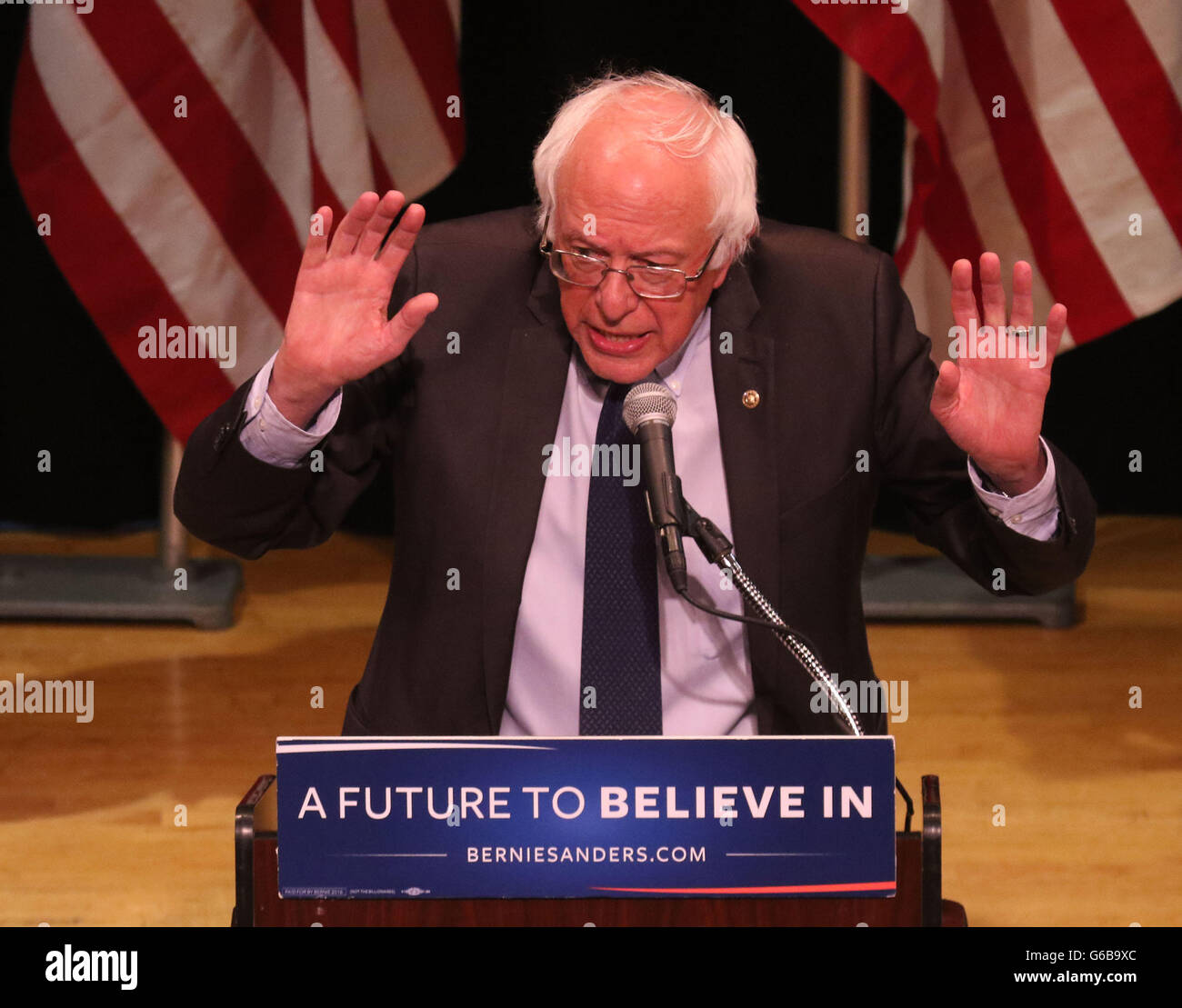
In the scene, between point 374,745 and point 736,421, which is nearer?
point 374,745

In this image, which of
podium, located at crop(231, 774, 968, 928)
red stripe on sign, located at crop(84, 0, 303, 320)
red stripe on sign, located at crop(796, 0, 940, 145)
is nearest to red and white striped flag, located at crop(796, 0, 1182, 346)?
red stripe on sign, located at crop(796, 0, 940, 145)

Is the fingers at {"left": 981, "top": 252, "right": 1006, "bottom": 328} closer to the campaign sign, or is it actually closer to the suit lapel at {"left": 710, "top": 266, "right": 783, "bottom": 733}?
the suit lapel at {"left": 710, "top": 266, "right": 783, "bottom": 733}

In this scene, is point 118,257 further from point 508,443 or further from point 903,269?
point 508,443

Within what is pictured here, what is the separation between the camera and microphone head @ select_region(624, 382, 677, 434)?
176 cm

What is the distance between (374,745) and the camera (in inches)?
59.9

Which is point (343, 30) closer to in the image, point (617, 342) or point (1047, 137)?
point (1047, 137)

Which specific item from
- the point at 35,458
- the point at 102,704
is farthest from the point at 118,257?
the point at 35,458

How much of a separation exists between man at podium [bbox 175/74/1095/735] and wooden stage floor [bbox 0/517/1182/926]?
117cm

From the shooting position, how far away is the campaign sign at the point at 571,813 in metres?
1.52

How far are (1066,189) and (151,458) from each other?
287 centimetres

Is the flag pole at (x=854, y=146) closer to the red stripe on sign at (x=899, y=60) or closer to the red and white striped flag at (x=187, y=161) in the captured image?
the red stripe on sign at (x=899, y=60)

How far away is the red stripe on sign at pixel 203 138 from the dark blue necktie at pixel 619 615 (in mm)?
2223

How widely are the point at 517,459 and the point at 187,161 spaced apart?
2215 millimetres

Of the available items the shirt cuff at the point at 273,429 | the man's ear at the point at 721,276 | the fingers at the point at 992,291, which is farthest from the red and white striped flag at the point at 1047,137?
the shirt cuff at the point at 273,429
